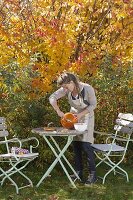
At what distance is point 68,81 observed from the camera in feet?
22.0

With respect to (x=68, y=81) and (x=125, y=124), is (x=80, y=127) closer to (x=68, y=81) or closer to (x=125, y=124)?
(x=68, y=81)

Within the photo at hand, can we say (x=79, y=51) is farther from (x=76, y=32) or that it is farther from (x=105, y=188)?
(x=105, y=188)

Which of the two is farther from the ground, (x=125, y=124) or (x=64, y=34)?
(x=64, y=34)

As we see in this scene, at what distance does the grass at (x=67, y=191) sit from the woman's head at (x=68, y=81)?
1.38m

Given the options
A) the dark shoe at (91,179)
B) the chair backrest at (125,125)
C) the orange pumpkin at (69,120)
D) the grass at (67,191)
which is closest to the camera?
the grass at (67,191)

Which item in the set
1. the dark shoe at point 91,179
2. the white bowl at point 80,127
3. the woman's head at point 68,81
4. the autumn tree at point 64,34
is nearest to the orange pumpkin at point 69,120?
the white bowl at point 80,127

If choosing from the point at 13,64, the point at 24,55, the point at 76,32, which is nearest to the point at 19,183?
the point at 13,64

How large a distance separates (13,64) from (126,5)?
253 cm

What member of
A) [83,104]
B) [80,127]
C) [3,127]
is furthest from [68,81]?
[3,127]

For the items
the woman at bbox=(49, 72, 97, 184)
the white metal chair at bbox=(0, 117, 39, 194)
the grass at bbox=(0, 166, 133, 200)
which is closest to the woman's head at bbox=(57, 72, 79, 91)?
the woman at bbox=(49, 72, 97, 184)

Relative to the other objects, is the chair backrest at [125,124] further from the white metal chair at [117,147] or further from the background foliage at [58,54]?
the background foliage at [58,54]

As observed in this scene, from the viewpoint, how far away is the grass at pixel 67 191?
6277mm

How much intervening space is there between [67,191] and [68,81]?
1501 mm

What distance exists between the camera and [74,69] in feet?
26.7
